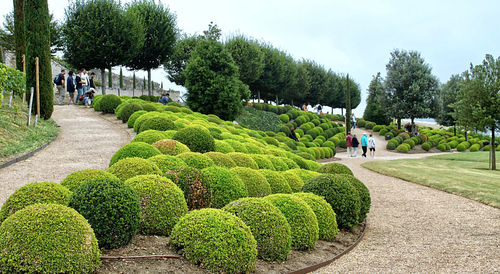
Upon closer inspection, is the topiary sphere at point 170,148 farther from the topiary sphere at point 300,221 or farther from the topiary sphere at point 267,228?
the topiary sphere at point 267,228

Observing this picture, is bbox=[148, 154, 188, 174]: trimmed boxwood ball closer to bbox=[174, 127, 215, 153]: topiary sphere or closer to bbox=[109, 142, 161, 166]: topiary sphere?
bbox=[109, 142, 161, 166]: topiary sphere

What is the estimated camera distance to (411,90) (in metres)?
42.4

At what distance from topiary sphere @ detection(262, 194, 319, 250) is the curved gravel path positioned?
0.50 metres

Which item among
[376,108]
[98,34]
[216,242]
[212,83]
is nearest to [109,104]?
[212,83]

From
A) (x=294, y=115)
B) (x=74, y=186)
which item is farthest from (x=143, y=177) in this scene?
(x=294, y=115)

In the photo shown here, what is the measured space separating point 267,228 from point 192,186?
4.96 feet

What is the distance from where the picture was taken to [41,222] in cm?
409

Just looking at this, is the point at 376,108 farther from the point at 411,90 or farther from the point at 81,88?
the point at 81,88

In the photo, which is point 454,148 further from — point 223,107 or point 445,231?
point 445,231

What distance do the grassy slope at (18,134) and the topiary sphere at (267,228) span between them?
7.57m

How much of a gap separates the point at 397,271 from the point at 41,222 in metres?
4.59

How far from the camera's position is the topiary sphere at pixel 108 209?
4680 millimetres

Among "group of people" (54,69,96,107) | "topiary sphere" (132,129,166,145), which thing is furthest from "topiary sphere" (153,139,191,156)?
"group of people" (54,69,96,107)

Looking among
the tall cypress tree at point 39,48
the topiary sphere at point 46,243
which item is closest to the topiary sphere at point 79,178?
the topiary sphere at point 46,243
